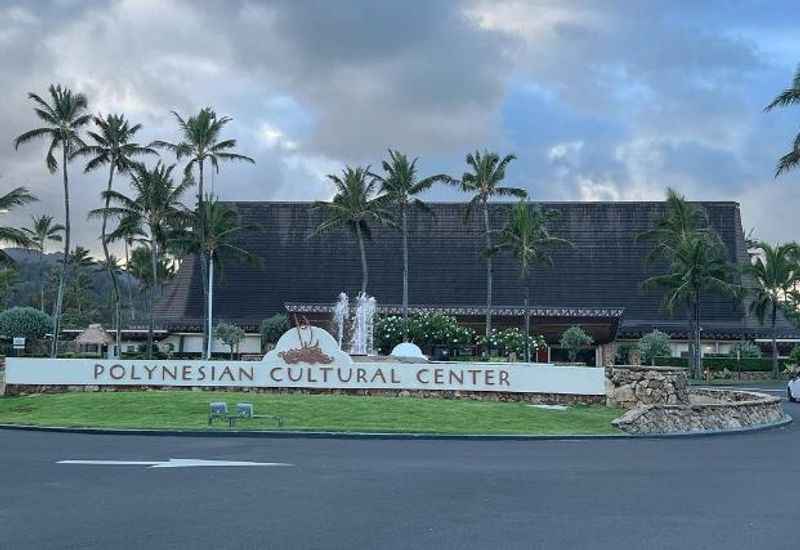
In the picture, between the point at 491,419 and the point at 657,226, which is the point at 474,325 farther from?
the point at 491,419

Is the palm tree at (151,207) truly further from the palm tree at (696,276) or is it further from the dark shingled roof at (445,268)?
the palm tree at (696,276)

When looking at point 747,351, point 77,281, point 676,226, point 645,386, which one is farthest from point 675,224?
point 77,281

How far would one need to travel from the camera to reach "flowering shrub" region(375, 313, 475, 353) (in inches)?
2095

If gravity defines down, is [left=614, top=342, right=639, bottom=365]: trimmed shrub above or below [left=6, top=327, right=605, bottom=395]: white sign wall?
above

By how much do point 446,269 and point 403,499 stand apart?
60.5 metres

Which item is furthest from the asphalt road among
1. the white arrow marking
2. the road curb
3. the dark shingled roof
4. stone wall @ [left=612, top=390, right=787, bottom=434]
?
the dark shingled roof

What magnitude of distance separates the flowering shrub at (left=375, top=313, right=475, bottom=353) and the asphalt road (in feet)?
116

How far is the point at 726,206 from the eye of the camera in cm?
7225

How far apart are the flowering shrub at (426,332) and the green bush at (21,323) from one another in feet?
61.6

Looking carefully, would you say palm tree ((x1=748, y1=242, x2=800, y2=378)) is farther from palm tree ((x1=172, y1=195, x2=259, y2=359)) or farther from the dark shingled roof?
palm tree ((x1=172, y1=195, x2=259, y2=359))

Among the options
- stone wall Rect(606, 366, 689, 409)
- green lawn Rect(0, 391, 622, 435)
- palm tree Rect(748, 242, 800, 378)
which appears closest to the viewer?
green lawn Rect(0, 391, 622, 435)

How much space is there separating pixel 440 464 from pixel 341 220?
4163 cm

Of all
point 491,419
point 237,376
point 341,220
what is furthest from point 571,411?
point 341,220

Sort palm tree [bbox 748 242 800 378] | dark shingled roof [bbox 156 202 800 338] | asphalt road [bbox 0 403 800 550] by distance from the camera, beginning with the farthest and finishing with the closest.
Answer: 1. dark shingled roof [bbox 156 202 800 338]
2. palm tree [bbox 748 242 800 378]
3. asphalt road [bbox 0 403 800 550]
